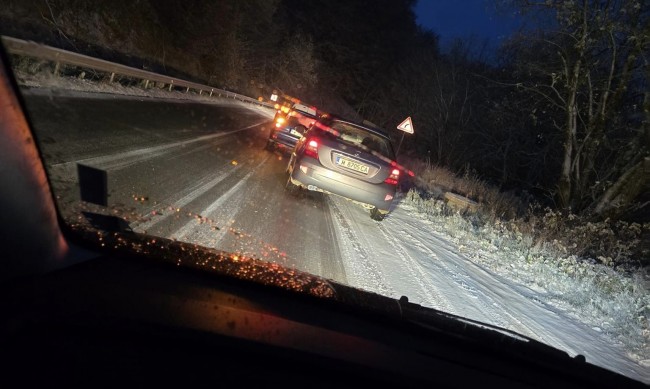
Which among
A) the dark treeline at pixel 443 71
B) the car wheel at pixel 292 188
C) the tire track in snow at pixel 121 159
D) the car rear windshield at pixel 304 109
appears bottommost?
the tire track in snow at pixel 121 159

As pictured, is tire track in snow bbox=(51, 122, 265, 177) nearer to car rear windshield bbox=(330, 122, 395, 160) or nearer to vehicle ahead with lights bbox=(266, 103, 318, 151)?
car rear windshield bbox=(330, 122, 395, 160)

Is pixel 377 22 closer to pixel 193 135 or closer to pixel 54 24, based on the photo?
pixel 54 24

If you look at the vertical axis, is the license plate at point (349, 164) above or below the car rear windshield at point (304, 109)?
below

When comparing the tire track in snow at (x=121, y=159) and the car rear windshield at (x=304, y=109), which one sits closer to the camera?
the tire track in snow at (x=121, y=159)

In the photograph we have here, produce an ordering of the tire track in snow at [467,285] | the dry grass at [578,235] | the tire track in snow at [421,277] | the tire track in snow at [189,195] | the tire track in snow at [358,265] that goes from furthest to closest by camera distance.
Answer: the dry grass at [578,235], the tire track in snow at [467,285], the tire track in snow at [421,277], the tire track in snow at [358,265], the tire track in snow at [189,195]

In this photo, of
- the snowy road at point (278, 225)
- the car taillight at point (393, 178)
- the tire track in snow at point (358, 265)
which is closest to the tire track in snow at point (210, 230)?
the snowy road at point (278, 225)

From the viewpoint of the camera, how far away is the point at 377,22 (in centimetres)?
6569

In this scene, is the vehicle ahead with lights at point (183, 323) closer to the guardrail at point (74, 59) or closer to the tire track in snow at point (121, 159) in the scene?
the guardrail at point (74, 59)

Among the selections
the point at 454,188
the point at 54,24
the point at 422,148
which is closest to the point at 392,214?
the point at 454,188

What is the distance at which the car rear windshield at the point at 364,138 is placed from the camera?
8.88 meters

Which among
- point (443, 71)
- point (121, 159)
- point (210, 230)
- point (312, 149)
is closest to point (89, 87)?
point (121, 159)

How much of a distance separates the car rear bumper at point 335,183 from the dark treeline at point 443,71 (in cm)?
470

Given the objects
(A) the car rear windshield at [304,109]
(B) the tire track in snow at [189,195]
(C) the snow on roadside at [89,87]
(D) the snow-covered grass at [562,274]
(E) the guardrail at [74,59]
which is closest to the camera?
(E) the guardrail at [74,59]

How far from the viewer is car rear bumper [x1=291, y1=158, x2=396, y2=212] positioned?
8.55 meters
